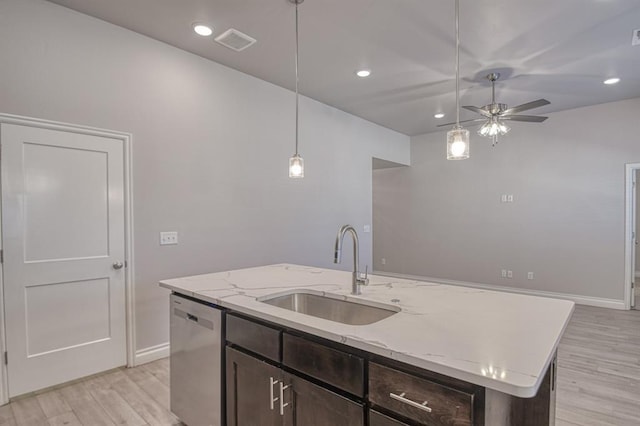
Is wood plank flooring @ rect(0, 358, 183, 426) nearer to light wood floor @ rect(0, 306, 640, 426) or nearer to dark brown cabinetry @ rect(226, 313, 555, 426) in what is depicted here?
light wood floor @ rect(0, 306, 640, 426)

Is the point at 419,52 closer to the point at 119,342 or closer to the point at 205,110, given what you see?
the point at 205,110

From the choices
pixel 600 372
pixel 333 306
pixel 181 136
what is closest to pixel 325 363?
pixel 333 306

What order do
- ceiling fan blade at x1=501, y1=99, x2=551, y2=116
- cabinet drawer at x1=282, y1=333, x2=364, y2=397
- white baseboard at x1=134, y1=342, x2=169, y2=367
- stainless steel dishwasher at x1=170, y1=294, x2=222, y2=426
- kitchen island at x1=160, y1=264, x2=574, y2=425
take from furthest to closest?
ceiling fan blade at x1=501, y1=99, x2=551, y2=116, white baseboard at x1=134, y1=342, x2=169, y2=367, stainless steel dishwasher at x1=170, y1=294, x2=222, y2=426, cabinet drawer at x1=282, y1=333, x2=364, y2=397, kitchen island at x1=160, y1=264, x2=574, y2=425

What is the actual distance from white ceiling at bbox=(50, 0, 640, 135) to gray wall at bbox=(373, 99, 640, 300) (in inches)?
31.0

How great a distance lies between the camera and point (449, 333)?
1267mm

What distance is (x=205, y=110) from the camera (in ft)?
11.6

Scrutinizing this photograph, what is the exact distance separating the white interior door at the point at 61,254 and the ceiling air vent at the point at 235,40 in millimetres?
1303

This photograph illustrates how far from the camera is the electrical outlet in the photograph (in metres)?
3.20

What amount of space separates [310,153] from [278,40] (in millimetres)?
1766

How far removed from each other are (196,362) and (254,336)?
23.0 inches

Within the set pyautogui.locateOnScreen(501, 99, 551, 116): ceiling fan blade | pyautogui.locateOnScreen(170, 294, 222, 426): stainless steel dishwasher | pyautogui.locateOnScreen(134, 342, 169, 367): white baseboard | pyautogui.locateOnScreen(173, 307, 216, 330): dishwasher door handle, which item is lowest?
pyautogui.locateOnScreen(134, 342, 169, 367): white baseboard

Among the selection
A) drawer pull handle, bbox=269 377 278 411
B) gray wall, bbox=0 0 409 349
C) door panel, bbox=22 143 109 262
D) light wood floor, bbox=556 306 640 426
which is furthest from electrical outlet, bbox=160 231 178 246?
light wood floor, bbox=556 306 640 426

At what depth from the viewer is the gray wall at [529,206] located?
4.92 meters

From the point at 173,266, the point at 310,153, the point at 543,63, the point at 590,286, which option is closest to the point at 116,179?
the point at 173,266
